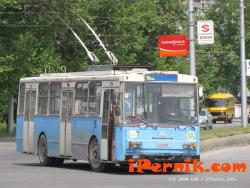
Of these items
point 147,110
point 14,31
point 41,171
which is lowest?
point 41,171

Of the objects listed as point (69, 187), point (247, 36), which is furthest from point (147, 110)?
point (247, 36)

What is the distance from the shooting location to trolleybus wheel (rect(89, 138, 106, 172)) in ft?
71.0

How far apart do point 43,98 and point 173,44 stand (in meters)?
8.50

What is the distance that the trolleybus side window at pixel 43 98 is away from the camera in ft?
82.0

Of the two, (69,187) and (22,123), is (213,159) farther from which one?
(69,187)

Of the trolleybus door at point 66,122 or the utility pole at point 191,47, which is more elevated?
the utility pole at point 191,47

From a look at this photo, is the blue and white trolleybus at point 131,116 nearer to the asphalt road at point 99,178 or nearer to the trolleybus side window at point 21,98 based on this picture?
the asphalt road at point 99,178

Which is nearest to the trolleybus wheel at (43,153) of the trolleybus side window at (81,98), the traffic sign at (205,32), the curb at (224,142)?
the trolleybus side window at (81,98)

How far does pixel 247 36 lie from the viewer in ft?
298

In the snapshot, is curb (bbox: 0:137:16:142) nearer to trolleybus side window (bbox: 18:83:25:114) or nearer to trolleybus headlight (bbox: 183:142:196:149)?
trolleybus side window (bbox: 18:83:25:114)

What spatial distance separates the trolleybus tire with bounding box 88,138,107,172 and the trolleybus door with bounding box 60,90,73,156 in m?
1.50

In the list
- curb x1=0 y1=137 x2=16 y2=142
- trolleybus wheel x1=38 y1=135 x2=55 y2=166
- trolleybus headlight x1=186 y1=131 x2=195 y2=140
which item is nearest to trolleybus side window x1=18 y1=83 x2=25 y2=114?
trolleybus wheel x1=38 y1=135 x2=55 y2=166

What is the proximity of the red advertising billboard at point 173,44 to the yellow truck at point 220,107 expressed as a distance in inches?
1897

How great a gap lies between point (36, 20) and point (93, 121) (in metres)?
28.3
